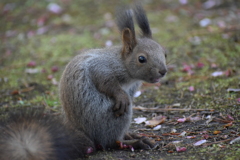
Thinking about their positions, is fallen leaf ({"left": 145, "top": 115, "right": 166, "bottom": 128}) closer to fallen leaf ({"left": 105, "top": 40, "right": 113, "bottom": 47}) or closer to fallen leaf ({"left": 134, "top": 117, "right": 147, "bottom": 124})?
fallen leaf ({"left": 134, "top": 117, "right": 147, "bottom": 124})

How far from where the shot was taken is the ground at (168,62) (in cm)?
336

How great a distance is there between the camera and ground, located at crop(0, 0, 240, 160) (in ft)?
11.0

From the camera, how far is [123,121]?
3350mm

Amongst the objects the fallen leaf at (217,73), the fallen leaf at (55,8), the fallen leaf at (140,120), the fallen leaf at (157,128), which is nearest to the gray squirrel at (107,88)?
the fallen leaf at (157,128)

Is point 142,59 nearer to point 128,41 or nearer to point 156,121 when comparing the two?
point 128,41

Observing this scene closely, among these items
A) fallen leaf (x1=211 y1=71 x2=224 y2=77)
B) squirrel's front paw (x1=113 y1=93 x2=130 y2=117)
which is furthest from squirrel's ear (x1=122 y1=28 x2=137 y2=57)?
fallen leaf (x1=211 y1=71 x2=224 y2=77)

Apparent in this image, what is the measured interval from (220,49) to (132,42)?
3.01 m

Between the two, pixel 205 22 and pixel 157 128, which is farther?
pixel 205 22

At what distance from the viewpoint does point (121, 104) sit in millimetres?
3264

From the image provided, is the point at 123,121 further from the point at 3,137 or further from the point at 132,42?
the point at 3,137

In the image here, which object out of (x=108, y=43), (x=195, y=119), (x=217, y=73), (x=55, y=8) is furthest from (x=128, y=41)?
(x=55, y=8)

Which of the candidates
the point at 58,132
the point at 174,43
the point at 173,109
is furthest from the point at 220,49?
the point at 58,132

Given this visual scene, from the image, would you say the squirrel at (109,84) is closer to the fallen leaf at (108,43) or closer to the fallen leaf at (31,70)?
the fallen leaf at (31,70)

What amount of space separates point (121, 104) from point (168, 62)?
2.78 feet
